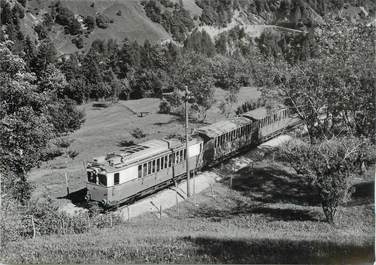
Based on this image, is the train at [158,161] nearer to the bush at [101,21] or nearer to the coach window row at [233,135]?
the coach window row at [233,135]

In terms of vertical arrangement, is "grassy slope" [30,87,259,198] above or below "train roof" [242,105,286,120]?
below

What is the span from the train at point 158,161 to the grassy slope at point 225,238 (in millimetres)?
2117

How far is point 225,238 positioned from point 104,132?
110ft

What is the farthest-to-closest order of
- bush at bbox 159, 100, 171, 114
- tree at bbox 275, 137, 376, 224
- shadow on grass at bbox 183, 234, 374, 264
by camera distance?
bush at bbox 159, 100, 171, 114 → tree at bbox 275, 137, 376, 224 → shadow on grass at bbox 183, 234, 374, 264

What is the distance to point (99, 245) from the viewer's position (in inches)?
635

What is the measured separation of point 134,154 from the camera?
26.6 meters

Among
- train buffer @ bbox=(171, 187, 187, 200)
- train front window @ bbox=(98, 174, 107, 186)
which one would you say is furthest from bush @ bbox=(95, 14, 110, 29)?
train front window @ bbox=(98, 174, 107, 186)

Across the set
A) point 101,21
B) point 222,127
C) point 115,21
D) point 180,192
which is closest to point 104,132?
point 222,127

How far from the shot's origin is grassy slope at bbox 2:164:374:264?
1493 cm

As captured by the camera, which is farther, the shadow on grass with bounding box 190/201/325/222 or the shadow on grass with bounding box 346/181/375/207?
the shadow on grass with bounding box 346/181/375/207

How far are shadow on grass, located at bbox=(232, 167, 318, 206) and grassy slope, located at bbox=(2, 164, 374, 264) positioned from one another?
73cm

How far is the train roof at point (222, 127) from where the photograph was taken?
110 ft

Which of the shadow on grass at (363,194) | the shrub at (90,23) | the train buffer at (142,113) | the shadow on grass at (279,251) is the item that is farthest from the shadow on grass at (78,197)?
the shrub at (90,23)

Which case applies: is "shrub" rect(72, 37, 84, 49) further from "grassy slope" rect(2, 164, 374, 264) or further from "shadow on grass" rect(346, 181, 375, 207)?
"shadow on grass" rect(346, 181, 375, 207)
